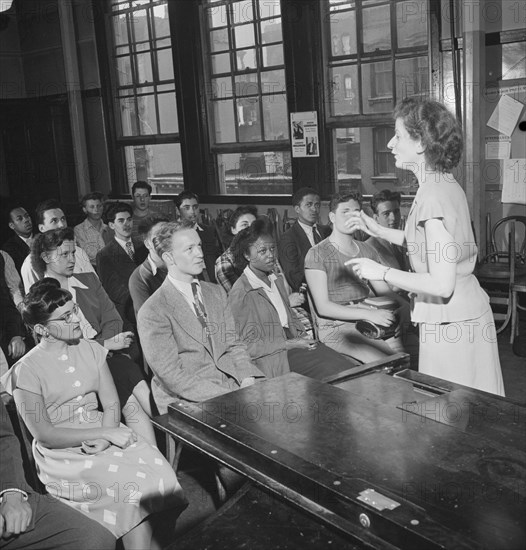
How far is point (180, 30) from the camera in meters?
7.33

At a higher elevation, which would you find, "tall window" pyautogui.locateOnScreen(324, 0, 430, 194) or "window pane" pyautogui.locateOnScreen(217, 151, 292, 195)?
"tall window" pyautogui.locateOnScreen(324, 0, 430, 194)

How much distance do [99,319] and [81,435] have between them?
1380 millimetres

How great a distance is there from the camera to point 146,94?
8031 millimetres

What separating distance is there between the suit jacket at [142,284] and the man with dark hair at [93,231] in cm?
198

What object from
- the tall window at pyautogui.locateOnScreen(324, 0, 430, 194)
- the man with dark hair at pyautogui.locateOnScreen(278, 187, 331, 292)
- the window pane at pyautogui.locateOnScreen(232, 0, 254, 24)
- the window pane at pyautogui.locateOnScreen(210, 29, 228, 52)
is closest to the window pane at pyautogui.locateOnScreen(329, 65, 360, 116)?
the tall window at pyautogui.locateOnScreen(324, 0, 430, 194)

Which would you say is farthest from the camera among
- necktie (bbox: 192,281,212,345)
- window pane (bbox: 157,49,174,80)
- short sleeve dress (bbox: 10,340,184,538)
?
window pane (bbox: 157,49,174,80)

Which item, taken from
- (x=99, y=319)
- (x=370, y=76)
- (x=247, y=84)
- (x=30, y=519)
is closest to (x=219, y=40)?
(x=247, y=84)

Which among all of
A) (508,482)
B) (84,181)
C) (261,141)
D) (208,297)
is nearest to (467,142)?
(261,141)

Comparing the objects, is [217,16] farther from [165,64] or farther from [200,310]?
[200,310]

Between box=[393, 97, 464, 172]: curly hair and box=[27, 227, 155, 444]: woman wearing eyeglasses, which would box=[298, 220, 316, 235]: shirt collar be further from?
box=[393, 97, 464, 172]: curly hair

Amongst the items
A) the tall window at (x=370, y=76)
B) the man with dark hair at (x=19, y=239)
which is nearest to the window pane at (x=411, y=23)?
the tall window at (x=370, y=76)

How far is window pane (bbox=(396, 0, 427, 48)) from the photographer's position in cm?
574

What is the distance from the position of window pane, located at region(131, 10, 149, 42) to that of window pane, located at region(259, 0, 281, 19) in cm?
168

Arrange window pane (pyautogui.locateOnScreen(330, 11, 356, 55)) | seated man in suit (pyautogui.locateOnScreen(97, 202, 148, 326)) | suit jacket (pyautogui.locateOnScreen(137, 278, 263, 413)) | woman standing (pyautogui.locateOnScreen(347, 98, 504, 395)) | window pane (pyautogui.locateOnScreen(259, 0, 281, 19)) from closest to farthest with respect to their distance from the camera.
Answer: woman standing (pyautogui.locateOnScreen(347, 98, 504, 395)) < suit jacket (pyautogui.locateOnScreen(137, 278, 263, 413)) < seated man in suit (pyautogui.locateOnScreen(97, 202, 148, 326)) < window pane (pyautogui.locateOnScreen(330, 11, 356, 55)) < window pane (pyautogui.locateOnScreen(259, 0, 281, 19))
